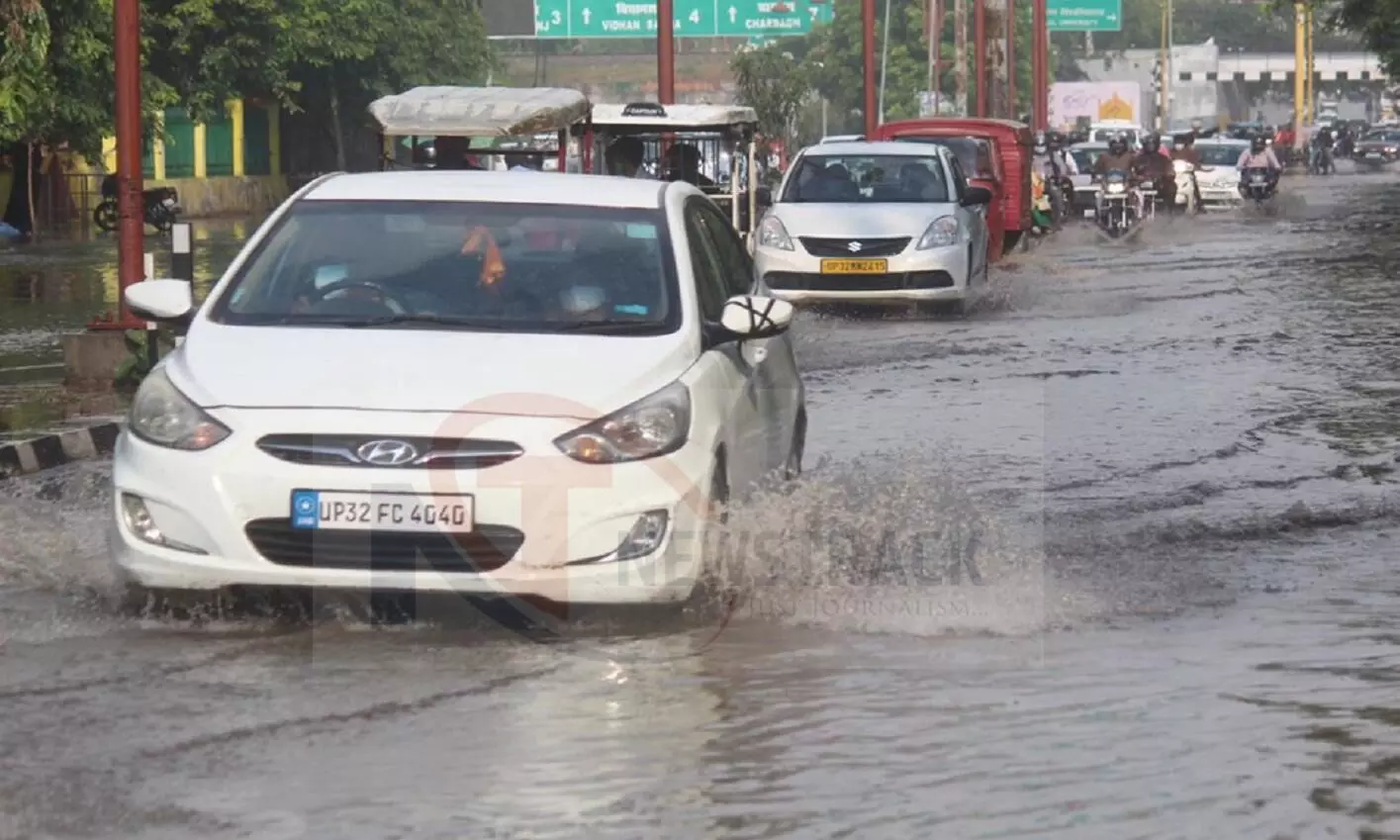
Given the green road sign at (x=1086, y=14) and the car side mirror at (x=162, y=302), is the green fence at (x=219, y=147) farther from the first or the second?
the car side mirror at (x=162, y=302)

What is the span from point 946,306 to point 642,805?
58.7 ft

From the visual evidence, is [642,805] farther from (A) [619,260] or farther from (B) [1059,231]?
(B) [1059,231]

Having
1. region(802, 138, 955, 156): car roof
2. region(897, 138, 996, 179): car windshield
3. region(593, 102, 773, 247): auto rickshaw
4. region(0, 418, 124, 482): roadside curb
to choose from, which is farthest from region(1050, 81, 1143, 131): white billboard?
region(0, 418, 124, 482): roadside curb

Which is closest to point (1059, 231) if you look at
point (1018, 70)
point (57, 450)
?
point (57, 450)

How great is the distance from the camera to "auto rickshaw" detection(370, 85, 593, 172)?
73.9 feet

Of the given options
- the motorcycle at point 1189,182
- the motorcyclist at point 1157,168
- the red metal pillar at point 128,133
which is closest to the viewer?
the red metal pillar at point 128,133

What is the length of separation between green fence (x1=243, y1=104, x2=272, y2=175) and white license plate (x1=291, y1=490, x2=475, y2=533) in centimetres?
5349

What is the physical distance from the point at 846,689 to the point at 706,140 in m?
20.7

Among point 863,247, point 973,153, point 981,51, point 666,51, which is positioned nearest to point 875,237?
point 863,247

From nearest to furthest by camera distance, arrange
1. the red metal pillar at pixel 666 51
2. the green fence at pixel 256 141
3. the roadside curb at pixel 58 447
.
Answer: the roadside curb at pixel 58 447
the red metal pillar at pixel 666 51
the green fence at pixel 256 141

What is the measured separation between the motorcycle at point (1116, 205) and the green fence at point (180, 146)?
2192 cm

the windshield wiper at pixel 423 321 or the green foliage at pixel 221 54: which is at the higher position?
the green foliage at pixel 221 54

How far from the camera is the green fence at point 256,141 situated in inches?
2365

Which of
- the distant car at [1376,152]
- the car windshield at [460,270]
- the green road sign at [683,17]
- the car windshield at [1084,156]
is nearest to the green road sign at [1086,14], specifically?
the distant car at [1376,152]
